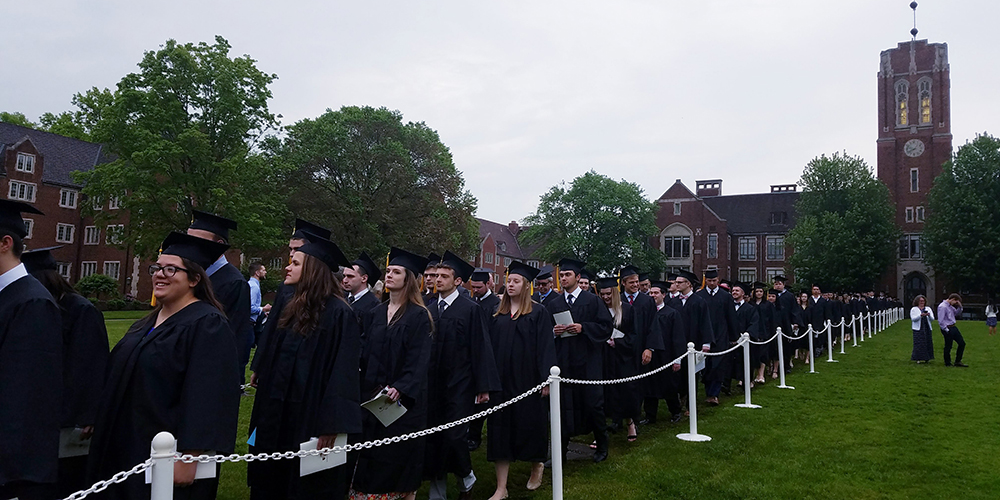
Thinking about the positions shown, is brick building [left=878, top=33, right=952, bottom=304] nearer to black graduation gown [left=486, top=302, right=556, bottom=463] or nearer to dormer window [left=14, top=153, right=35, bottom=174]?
black graduation gown [left=486, top=302, right=556, bottom=463]

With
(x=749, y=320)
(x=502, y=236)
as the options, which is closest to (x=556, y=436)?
(x=749, y=320)

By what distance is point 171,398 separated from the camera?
10.5 feet

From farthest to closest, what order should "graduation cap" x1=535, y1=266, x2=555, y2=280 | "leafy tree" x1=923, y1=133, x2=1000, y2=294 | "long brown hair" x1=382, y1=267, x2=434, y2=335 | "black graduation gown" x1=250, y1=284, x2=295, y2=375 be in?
"leafy tree" x1=923, y1=133, x2=1000, y2=294
"graduation cap" x1=535, y1=266, x2=555, y2=280
"long brown hair" x1=382, y1=267, x2=434, y2=335
"black graduation gown" x1=250, y1=284, x2=295, y2=375

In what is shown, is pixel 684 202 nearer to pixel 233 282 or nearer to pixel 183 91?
pixel 183 91

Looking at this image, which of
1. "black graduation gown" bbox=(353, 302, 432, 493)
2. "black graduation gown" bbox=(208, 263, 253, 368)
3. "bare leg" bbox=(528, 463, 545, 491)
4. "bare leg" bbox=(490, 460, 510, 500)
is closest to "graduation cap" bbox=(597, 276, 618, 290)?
"bare leg" bbox=(528, 463, 545, 491)

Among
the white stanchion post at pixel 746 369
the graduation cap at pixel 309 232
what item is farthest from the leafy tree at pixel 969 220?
the graduation cap at pixel 309 232

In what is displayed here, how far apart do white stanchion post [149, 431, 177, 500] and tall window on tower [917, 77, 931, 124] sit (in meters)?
65.3

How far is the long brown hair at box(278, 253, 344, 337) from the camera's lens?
163 inches

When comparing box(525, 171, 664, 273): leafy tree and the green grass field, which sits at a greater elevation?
box(525, 171, 664, 273): leafy tree

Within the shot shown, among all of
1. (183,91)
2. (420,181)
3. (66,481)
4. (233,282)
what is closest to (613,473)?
(233,282)

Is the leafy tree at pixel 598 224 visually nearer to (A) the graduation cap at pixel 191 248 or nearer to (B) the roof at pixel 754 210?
(B) the roof at pixel 754 210

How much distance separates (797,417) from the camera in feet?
32.8

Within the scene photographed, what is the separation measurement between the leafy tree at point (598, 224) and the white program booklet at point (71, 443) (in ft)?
156

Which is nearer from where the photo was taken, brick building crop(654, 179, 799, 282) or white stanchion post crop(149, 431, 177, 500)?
white stanchion post crop(149, 431, 177, 500)
